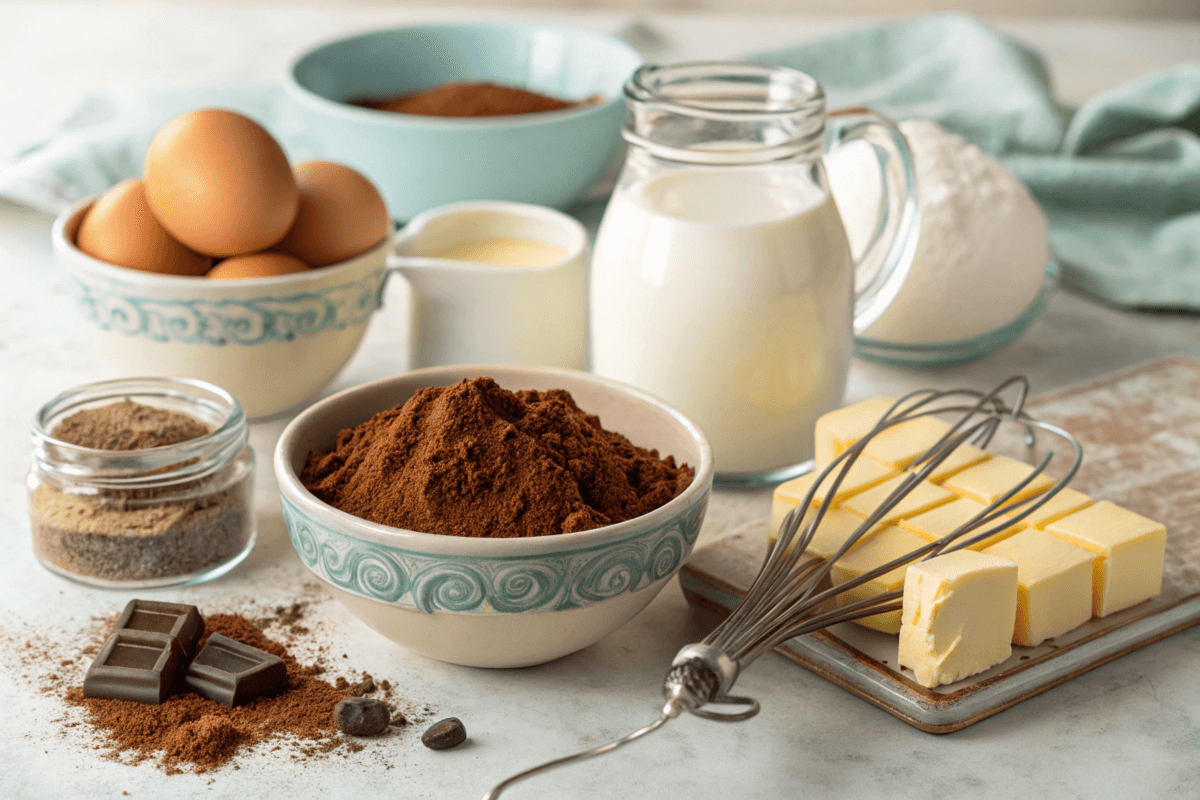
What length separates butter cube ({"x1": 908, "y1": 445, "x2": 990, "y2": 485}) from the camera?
88 cm

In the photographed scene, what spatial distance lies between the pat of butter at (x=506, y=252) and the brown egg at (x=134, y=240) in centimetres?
25

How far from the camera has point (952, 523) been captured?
2.68ft

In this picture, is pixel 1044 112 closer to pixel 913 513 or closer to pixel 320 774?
pixel 913 513

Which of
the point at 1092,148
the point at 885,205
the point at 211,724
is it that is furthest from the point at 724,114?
the point at 1092,148

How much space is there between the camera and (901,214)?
104 centimetres

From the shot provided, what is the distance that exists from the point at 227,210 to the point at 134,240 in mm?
96

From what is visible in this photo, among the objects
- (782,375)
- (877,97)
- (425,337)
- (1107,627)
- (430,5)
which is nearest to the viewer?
(1107,627)

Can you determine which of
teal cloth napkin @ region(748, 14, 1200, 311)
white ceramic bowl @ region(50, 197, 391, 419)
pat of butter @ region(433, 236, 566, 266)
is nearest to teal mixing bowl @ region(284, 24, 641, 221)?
pat of butter @ region(433, 236, 566, 266)

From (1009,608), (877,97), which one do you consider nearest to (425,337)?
(1009,608)

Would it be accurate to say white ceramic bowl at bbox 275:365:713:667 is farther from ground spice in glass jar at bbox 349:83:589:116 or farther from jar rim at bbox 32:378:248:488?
ground spice in glass jar at bbox 349:83:589:116

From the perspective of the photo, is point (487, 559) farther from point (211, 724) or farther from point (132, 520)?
point (132, 520)

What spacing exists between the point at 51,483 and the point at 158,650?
0.63ft

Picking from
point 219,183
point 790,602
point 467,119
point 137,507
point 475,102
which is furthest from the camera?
point 475,102

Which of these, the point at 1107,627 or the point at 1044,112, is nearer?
the point at 1107,627
